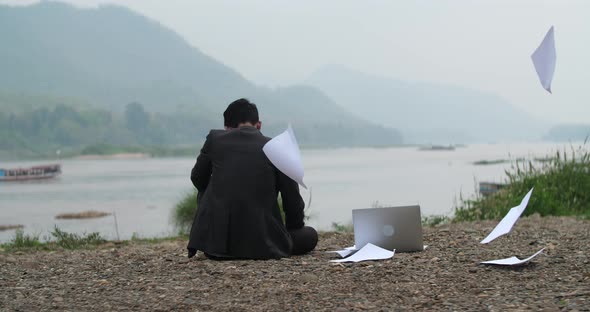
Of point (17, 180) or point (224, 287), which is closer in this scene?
point (224, 287)

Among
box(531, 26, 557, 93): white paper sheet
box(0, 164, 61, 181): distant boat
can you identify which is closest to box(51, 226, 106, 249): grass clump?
box(531, 26, 557, 93): white paper sheet

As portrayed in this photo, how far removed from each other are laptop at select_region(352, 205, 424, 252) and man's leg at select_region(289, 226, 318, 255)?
0.33 metres

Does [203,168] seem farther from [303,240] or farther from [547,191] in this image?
[547,191]

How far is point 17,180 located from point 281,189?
54.3 m

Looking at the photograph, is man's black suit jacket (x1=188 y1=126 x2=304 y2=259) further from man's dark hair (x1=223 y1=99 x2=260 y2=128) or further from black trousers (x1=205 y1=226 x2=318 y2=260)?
black trousers (x1=205 y1=226 x2=318 y2=260)

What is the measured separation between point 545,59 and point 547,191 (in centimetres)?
532

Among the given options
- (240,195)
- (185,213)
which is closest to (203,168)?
(240,195)

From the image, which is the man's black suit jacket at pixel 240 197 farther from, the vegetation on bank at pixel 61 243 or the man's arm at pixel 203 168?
the vegetation on bank at pixel 61 243

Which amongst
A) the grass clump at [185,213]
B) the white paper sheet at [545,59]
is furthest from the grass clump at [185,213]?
the white paper sheet at [545,59]

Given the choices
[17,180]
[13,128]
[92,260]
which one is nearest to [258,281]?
[92,260]

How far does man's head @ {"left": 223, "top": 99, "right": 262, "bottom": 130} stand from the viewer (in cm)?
493

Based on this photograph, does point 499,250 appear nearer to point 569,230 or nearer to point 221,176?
point 569,230

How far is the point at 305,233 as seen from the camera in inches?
205

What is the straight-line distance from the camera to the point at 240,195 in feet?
15.7
